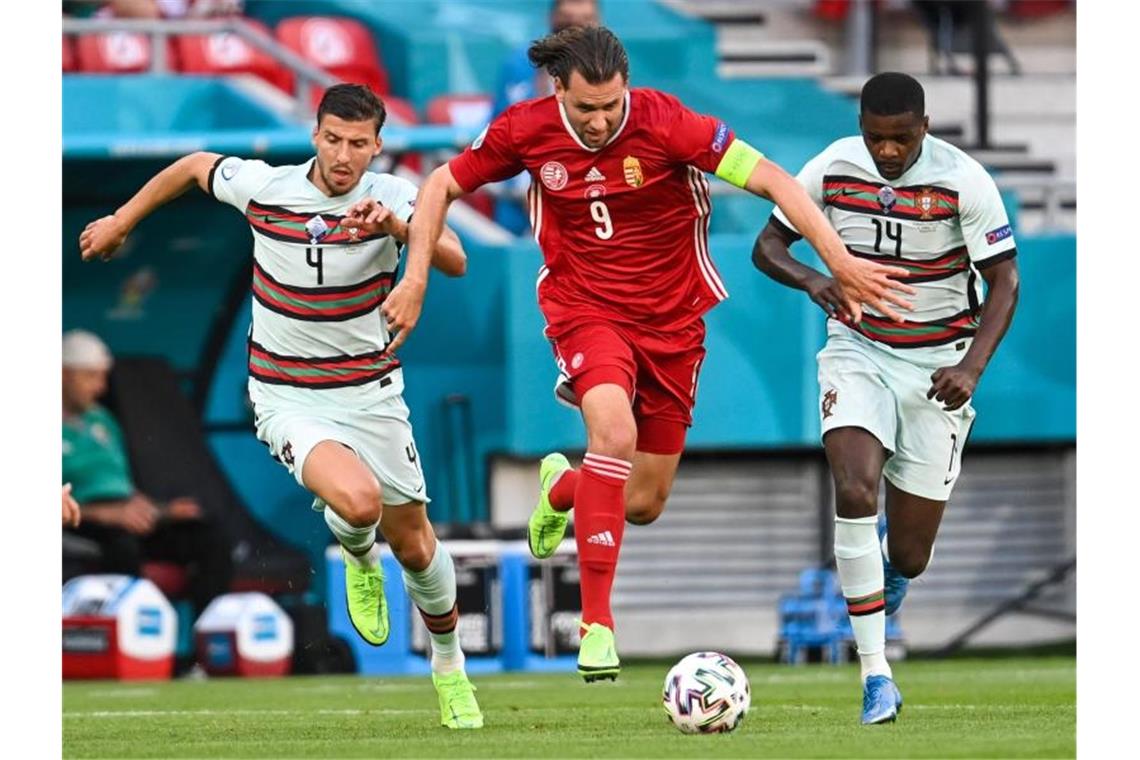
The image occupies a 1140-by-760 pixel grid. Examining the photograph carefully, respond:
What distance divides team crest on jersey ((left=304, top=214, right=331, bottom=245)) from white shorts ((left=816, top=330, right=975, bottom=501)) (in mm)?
2060

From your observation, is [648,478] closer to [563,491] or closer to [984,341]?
[563,491]

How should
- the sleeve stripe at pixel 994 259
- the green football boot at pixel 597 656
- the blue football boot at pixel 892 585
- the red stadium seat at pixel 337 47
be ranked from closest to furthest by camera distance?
1. the green football boot at pixel 597 656
2. the sleeve stripe at pixel 994 259
3. the blue football boot at pixel 892 585
4. the red stadium seat at pixel 337 47

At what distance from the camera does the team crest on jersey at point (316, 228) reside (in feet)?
33.0

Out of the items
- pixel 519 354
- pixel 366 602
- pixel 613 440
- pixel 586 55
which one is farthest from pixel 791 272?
pixel 519 354

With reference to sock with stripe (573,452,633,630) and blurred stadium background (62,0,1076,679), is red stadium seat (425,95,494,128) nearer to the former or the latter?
blurred stadium background (62,0,1076,679)

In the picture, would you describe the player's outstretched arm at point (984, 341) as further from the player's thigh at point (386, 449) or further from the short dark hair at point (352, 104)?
the short dark hair at point (352, 104)

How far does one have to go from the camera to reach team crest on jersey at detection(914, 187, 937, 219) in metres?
9.99

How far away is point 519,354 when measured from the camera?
55.4 feet

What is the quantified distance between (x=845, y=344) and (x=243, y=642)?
20.9ft

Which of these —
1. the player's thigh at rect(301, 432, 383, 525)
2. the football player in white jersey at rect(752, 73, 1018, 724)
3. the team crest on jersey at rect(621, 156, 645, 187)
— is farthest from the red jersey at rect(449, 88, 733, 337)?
the player's thigh at rect(301, 432, 383, 525)

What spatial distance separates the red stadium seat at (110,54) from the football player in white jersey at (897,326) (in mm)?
8339

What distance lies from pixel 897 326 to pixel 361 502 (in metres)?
2.26

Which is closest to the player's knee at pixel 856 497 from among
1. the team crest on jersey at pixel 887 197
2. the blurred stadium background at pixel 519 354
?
the team crest on jersey at pixel 887 197
